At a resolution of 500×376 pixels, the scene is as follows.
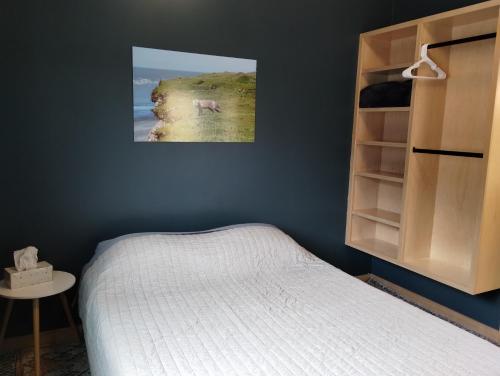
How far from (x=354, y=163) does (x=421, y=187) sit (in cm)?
55

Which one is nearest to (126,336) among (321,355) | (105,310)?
(105,310)

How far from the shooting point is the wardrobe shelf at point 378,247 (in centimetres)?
307

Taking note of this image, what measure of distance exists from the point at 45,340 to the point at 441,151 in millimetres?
2672

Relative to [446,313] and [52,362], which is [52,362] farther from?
[446,313]

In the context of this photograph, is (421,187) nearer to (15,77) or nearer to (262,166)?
(262,166)

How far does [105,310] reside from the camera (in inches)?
71.2

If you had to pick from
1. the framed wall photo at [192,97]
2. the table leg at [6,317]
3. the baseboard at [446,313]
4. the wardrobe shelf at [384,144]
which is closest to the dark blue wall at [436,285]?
the baseboard at [446,313]

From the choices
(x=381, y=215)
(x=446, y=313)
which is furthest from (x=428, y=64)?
(x=446, y=313)

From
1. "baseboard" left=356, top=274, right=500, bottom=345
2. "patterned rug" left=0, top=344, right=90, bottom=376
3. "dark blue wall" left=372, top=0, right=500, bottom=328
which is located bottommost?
"patterned rug" left=0, top=344, right=90, bottom=376

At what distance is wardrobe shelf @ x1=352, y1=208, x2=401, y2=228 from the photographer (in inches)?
119

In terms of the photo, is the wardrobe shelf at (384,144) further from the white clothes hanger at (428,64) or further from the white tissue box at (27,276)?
the white tissue box at (27,276)

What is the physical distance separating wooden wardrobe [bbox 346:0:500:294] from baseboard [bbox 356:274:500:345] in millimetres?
339

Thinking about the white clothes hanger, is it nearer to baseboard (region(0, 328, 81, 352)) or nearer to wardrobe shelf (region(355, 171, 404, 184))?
wardrobe shelf (region(355, 171, 404, 184))

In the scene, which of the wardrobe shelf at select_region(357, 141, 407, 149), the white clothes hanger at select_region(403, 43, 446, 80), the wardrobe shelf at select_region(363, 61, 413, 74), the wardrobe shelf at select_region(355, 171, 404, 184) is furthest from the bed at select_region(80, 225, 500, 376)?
the wardrobe shelf at select_region(363, 61, 413, 74)
